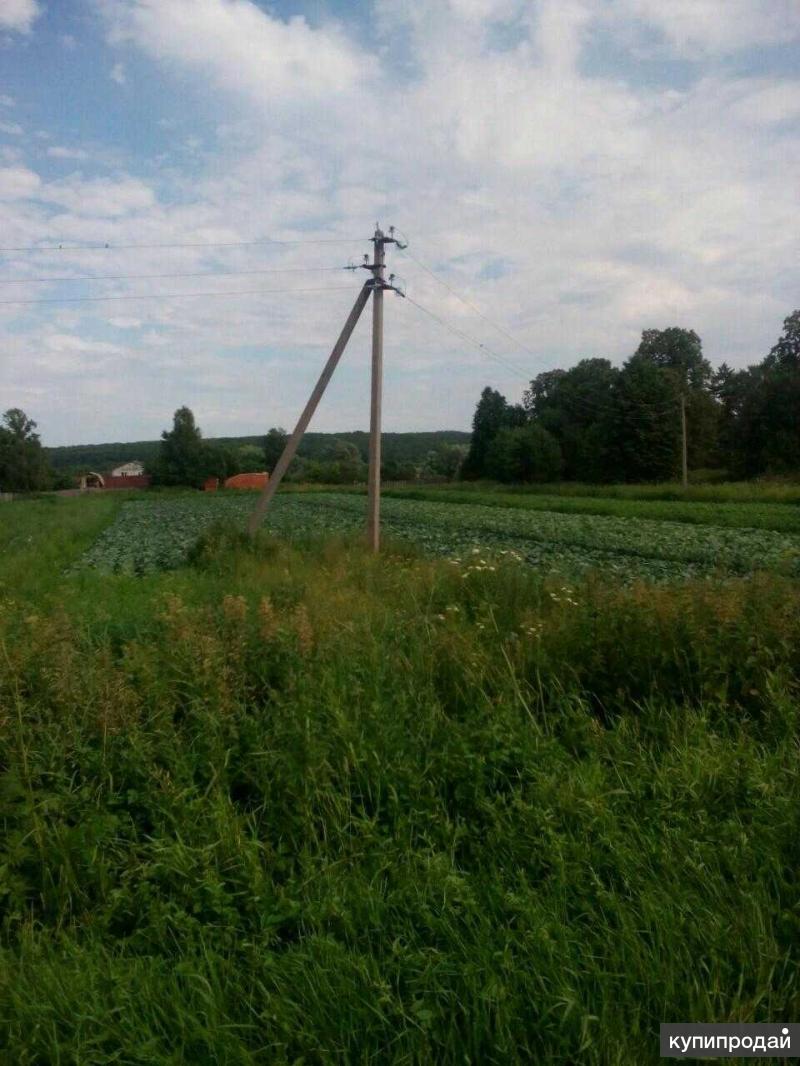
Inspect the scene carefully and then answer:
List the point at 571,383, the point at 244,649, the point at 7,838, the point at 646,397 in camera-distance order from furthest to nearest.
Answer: the point at 571,383, the point at 646,397, the point at 244,649, the point at 7,838

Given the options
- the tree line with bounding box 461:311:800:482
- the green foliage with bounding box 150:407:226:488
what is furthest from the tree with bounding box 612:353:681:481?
the green foliage with bounding box 150:407:226:488

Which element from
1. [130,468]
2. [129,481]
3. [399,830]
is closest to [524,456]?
[129,481]

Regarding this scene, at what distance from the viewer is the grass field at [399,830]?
112 inches

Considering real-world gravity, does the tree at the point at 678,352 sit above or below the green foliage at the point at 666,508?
above

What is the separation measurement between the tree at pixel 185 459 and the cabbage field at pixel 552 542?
43960mm

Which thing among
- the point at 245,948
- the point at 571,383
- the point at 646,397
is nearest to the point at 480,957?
the point at 245,948

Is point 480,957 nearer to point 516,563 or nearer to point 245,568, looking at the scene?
point 516,563

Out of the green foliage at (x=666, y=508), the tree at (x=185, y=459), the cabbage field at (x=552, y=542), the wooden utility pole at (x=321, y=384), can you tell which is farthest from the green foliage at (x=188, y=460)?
the wooden utility pole at (x=321, y=384)

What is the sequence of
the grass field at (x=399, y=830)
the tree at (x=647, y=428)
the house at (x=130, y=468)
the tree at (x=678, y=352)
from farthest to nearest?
the house at (x=130, y=468) → the tree at (x=678, y=352) → the tree at (x=647, y=428) → the grass field at (x=399, y=830)

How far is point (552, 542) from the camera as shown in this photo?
72.7 feet

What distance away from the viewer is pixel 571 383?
216ft

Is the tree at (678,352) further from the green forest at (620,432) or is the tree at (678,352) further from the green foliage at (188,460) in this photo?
the green foliage at (188,460)

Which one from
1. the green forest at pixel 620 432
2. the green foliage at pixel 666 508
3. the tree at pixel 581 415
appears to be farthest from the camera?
the tree at pixel 581 415

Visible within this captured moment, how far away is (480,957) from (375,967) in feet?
1.26
